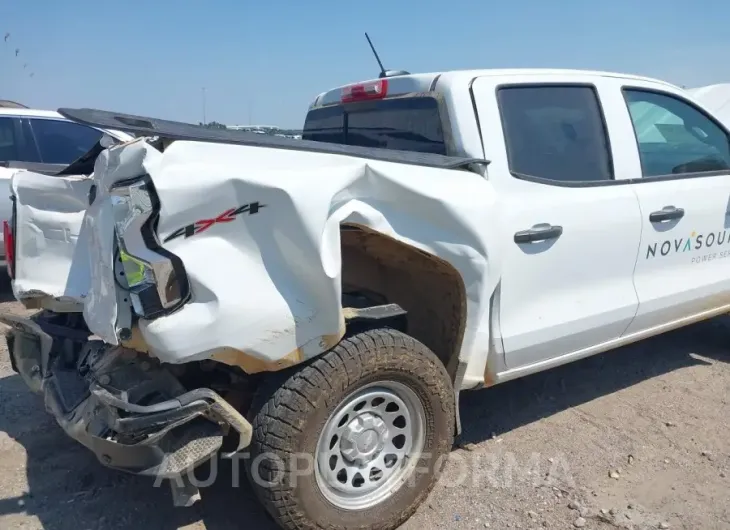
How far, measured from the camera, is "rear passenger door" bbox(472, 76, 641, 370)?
309 cm

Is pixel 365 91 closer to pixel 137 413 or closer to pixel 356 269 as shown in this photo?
pixel 356 269

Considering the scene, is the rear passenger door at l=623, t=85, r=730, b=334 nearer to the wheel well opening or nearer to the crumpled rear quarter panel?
the wheel well opening

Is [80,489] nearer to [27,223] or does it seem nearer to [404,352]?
[27,223]

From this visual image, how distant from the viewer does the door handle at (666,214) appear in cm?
364

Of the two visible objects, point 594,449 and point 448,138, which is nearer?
point 448,138

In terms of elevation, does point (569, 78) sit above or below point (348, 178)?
above

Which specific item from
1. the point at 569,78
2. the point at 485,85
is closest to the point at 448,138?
the point at 485,85

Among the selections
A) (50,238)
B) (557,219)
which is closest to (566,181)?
(557,219)

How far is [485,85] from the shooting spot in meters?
3.15

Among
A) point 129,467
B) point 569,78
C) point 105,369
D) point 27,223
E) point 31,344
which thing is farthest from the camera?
point 569,78

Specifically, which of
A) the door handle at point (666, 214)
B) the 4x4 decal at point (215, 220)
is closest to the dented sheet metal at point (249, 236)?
the 4x4 decal at point (215, 220)

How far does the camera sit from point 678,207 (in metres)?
3.78

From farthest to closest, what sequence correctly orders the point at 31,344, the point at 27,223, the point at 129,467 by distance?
1. the point at 31,344
2. the point at 27,223
3. the point at 129,467

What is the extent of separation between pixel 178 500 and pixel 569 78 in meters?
2.77
